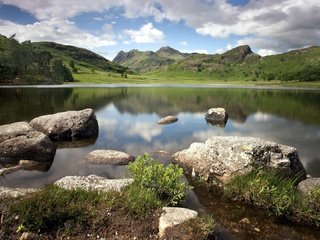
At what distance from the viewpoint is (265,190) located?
1536 cm

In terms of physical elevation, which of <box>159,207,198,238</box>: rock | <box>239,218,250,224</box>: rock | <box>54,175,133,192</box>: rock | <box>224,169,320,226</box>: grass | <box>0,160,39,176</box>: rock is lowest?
<box>0,160,39,176</box>: rock

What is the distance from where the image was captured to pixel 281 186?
15711mm

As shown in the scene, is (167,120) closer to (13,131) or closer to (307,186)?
(13,131)

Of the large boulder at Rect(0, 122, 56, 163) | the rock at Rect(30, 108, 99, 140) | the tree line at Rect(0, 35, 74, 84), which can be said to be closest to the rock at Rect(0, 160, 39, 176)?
the large boulder at Rect(0, 122, 56, 163)

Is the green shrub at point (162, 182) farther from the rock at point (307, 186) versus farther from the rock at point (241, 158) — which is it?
the rock at point (307, 186)

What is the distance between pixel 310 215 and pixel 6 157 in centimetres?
2046

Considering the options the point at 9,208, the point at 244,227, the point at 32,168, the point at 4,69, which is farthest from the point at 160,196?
the point at 4,69

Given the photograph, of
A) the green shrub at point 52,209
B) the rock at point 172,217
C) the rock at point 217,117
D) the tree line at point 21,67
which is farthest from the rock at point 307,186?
the tree line at point 21,67

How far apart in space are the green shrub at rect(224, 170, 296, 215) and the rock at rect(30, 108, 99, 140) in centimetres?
1924

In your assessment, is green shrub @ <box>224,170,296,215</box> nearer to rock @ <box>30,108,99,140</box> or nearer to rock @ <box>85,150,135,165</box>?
rock @ <box>85,150,135,165</box>

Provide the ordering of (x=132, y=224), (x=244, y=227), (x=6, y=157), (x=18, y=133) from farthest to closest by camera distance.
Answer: (x=18, y=133), (x=6, y=157), (x=244, y=227), (x=132, y=224)

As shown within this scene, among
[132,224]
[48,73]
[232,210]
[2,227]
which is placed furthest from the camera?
[48,73]

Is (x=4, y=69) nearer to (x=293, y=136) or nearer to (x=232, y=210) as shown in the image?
(x=293, y=136)

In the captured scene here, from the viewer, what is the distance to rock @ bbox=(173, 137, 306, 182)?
17.8 m
